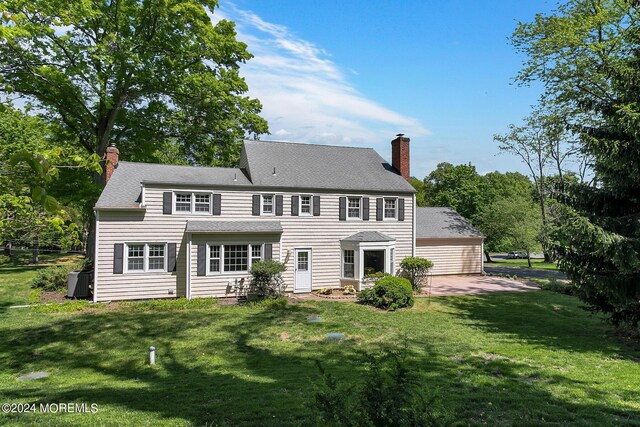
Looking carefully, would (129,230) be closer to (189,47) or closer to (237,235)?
(237,235)

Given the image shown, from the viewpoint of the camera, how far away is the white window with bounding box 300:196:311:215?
19.6m

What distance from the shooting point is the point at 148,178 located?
17.8 metres

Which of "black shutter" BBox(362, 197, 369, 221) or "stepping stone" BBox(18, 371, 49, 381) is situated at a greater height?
"black shutter" BBox(362, 197, 369, 221)

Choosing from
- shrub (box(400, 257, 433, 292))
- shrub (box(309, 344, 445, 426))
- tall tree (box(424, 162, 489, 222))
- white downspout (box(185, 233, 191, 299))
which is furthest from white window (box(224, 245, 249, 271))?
tall tree (box(424, 162, 489, 222))

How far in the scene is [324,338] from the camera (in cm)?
1146

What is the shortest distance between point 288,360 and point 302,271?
9.95 m

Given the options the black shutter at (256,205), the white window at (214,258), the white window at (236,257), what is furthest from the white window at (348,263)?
the white window at (214,258)

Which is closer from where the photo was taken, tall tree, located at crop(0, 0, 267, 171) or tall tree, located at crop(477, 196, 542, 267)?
tall tree, located at crop(0, 0, 267, 171)

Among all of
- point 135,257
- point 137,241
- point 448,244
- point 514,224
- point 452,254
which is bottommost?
point 452,254

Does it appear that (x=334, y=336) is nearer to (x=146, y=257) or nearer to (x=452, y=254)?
(x=146, y=257)

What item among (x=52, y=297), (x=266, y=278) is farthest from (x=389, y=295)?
(x=52, y=297)

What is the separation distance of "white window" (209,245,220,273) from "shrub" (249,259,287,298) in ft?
5.59

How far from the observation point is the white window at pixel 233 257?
1744cm

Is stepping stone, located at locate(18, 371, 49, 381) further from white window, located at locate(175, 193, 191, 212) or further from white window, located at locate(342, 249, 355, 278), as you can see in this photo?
white window, located at locate(342, 249, 355, 278)
